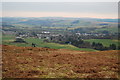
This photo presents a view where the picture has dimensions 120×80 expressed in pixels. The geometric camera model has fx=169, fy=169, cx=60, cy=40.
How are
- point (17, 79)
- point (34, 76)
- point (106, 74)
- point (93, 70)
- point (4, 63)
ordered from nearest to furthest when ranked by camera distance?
point (17, 79), point (34, 76), point (106, 74), point (93, 70), point (4, 63)

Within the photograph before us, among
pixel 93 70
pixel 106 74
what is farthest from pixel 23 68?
pixel 106 74

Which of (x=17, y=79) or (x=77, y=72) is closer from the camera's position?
(x=17, y=79)

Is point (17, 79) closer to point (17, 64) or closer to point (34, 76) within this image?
point (34, 76)

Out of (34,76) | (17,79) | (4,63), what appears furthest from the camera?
(4,63)

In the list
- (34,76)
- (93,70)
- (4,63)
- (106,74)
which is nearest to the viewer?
(34,76)

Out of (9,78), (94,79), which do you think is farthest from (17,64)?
(94,79)

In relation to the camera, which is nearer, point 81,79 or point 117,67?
point 81,79

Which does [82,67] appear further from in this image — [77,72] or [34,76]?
[34,76]

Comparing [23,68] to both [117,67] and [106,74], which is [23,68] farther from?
[117,67]

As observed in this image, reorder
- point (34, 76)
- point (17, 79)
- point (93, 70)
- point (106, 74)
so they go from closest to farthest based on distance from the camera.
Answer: point (17, 79)
point (34, 76)
point (106, 74)
point (93, 70)
